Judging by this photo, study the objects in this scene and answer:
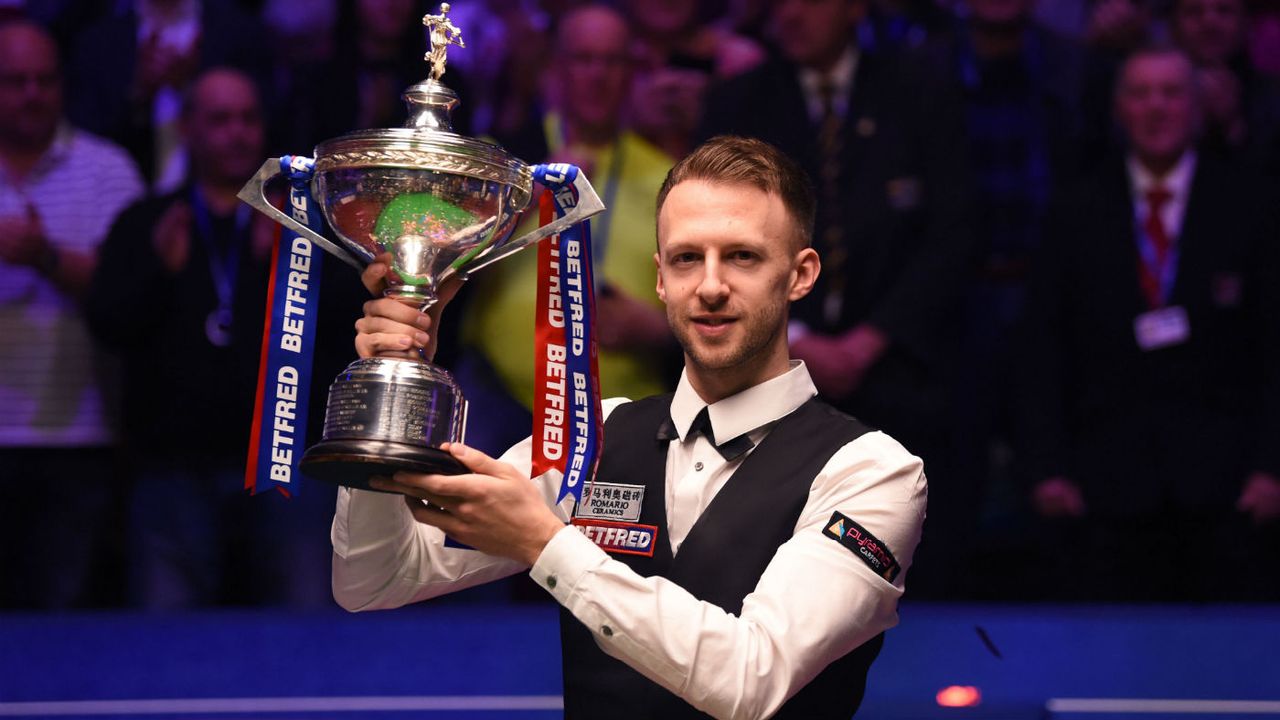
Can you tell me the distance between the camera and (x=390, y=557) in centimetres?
206

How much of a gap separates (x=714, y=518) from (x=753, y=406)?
18 centimetres

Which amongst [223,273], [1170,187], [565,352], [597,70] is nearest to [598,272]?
[597,70]

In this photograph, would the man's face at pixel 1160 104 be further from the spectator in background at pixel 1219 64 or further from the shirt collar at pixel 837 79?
the shirt collar at pixel 837 79

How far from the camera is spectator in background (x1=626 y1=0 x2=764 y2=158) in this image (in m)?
4.02

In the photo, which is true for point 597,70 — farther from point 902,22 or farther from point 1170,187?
point 1170,187

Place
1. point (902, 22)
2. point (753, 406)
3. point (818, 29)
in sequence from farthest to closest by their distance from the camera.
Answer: point (902, 22), point (818, 29), point (753, 406)

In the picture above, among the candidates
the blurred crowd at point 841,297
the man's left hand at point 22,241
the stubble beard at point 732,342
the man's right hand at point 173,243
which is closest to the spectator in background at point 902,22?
the blurred crowd at point 841,297

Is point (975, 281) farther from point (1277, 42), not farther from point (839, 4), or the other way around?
point (1277, 42)

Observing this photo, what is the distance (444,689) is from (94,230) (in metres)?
1.96

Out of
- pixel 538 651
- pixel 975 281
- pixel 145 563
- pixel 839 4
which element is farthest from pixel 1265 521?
pixel 145 563

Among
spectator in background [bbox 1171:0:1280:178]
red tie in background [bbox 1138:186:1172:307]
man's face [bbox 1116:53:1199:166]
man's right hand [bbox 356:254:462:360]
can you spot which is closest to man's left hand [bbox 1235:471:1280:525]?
red tie in background [bbox 1138:186:1172:307]

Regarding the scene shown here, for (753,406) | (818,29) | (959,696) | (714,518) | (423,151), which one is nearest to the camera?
(423,151)

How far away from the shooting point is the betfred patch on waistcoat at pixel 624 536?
207cm

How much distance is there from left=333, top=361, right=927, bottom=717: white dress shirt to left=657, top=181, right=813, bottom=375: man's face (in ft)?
0.38
